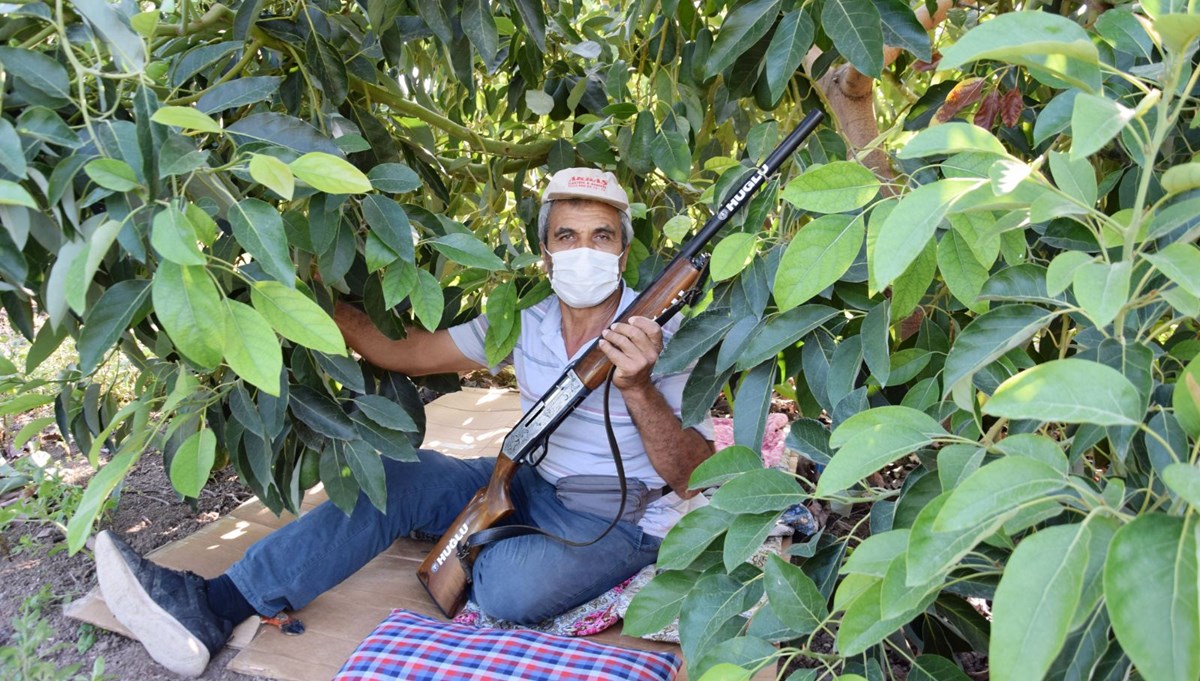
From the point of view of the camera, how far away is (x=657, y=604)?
120 centimetres

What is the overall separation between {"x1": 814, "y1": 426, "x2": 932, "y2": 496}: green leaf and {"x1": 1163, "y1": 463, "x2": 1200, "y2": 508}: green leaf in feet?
0.75

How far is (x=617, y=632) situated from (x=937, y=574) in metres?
1.49

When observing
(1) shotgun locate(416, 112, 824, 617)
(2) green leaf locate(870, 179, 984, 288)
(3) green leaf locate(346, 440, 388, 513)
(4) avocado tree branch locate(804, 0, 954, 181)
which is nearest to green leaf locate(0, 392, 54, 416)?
(3) green leaf locate(346, 440, 388, 513)

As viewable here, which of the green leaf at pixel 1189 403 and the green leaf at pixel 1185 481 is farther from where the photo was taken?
the green leaf at pixel 1189 403

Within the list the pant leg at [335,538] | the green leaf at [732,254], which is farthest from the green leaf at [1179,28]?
the pant leg at [335,538]

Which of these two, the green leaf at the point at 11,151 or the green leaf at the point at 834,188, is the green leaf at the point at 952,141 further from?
the green leaf at the point at 11,151

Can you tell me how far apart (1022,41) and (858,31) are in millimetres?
595

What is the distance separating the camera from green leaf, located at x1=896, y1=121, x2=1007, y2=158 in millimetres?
693

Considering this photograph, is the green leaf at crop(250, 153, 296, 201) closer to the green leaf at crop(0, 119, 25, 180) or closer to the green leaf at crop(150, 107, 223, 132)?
the green leaf at crop(150, 107, 223, 132)

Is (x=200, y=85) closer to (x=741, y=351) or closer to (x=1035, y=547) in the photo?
(x=741, y=351)

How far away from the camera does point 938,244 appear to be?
3.26 feet

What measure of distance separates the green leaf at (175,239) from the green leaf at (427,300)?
0.57 m

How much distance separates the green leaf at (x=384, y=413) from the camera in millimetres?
1562

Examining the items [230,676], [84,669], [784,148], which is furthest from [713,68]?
[84,669]
